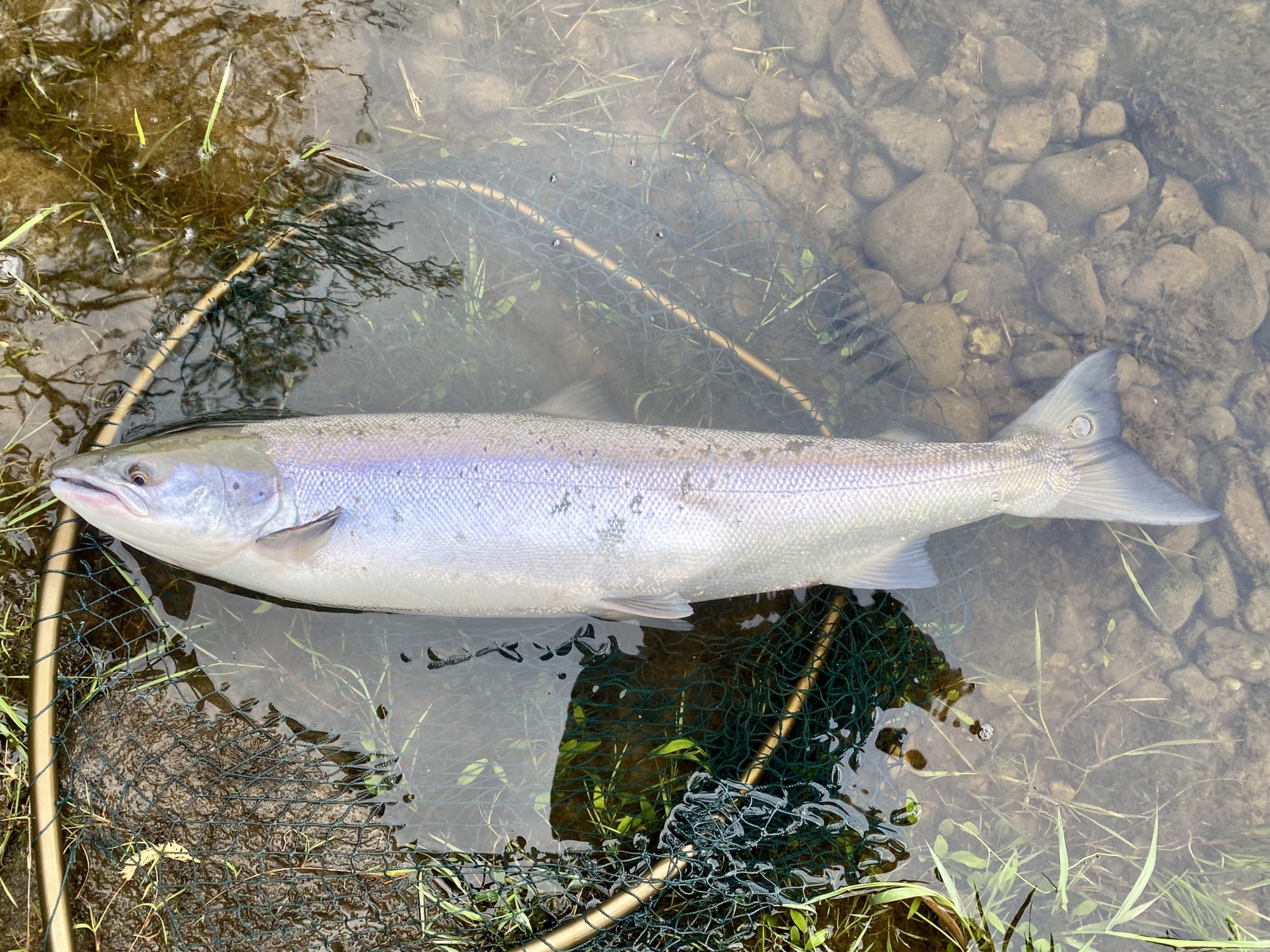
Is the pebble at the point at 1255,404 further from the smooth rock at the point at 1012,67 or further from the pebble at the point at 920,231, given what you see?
the smooth rock at the point at 1012,67

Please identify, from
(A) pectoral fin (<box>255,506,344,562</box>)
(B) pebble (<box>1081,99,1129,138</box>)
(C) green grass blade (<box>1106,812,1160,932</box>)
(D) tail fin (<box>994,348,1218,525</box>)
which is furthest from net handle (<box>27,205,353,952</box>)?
(B) pebble (<box>1081,99,1129,138</box>)

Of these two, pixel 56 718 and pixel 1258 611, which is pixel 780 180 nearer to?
pixel 1258 611

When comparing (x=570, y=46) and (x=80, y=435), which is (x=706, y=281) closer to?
A: (x=570, y=46)

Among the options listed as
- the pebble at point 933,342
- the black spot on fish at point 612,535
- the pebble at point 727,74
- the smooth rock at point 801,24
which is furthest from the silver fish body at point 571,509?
the smooth rock at point 801,24

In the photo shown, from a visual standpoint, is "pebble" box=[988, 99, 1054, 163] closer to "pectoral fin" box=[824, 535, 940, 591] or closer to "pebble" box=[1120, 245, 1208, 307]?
"pebble" box=[1120, 245, 1208, 307]

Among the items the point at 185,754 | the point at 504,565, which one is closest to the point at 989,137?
the point at 504,565

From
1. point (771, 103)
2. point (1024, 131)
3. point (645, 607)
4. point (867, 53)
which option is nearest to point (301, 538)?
point (645, 607)
